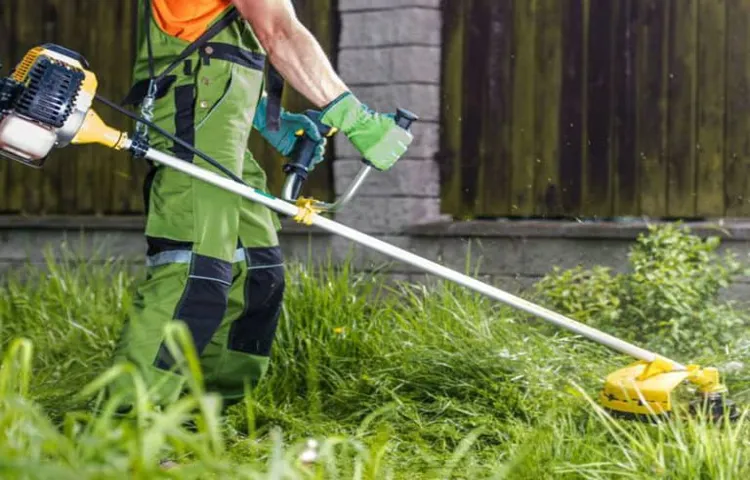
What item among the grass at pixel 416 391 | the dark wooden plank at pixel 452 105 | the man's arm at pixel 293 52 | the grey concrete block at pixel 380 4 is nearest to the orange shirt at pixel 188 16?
the man's arm at pixel 293 52

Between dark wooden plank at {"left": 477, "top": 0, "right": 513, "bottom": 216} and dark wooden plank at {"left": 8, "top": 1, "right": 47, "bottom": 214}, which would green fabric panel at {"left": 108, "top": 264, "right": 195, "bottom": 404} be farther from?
dark wooden plank at {"left": 8, "top": 1, "right": 47, "bottom": 214}

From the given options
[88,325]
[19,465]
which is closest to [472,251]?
[88,325]

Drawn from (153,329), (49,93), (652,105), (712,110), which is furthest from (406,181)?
(49,93)

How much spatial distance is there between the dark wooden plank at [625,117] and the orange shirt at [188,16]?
2.67m

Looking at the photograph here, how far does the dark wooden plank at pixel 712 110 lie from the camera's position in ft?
18.2

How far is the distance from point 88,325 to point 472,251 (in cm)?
174

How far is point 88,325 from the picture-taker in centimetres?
509

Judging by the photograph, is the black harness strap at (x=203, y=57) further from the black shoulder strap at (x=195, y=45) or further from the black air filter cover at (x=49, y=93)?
the black air filter cover at (x=49, y=93)

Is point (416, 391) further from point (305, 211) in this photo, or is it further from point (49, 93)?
point (49, 93)

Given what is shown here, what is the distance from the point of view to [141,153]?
3314 millimetres

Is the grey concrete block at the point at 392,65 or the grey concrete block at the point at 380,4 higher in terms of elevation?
the grey concrete block at the point at 380,4

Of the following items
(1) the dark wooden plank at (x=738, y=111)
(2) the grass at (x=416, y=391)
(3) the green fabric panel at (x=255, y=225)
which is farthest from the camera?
(1) the dark wooden plank at (x=738, y=111)

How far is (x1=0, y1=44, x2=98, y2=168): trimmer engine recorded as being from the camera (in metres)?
3.14

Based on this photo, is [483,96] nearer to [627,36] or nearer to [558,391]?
[627,36]
